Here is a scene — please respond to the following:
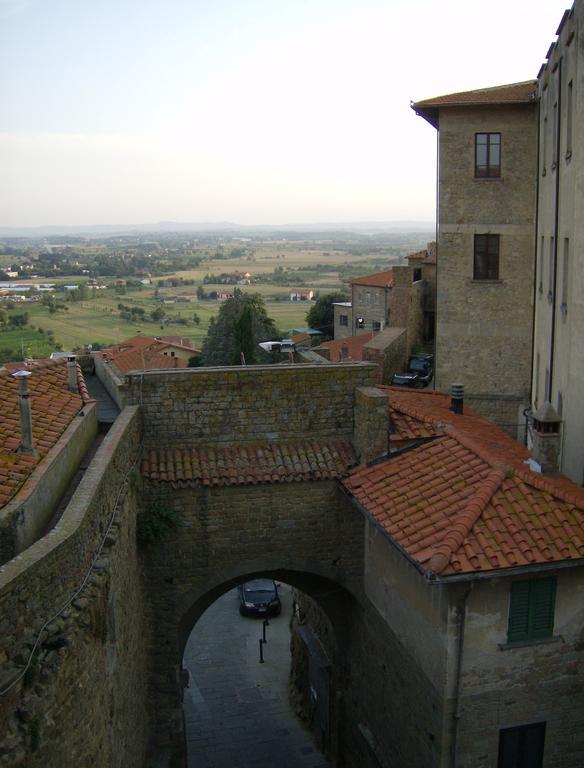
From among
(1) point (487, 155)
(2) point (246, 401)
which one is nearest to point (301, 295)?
(1) point (487, 155)

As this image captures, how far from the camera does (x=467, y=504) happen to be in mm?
10664

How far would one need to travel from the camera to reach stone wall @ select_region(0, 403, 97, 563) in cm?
786

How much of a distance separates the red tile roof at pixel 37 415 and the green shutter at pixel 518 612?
625cm

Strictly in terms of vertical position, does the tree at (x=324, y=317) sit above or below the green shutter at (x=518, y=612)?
below

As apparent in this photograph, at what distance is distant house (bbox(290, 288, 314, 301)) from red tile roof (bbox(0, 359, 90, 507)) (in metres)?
128

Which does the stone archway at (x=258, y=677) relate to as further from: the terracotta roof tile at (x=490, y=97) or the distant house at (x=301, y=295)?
the distant house at (x=301, y=295)

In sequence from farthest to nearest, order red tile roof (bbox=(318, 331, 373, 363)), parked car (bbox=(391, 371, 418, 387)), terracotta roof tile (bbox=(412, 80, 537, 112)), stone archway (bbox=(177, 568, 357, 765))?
red tile roof (bbox=(318, 331, 373, 363)), parked car (bbox=(391, 371, 418, 387)), terracotta roof tile (bbox=(412, 80, 537, 112)), stone archway (bbox=(177, 568, 357, 765))

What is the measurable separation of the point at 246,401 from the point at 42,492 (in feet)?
16.6

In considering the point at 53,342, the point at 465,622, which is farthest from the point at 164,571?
the point at 53,342

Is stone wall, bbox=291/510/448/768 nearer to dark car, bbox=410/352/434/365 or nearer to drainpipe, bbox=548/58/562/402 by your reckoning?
drainpipe, bbox=548/58/562/402

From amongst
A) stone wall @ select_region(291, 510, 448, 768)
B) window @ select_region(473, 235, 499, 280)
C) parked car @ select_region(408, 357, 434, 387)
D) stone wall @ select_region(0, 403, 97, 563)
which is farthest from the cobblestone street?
window @ select_region(473, 235, 499, 280)

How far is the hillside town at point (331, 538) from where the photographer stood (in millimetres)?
8508

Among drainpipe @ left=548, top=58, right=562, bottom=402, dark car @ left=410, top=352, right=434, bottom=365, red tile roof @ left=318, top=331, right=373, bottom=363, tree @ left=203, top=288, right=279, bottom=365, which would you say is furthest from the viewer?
tree @ left=203, top=288, right=279, bottom=365

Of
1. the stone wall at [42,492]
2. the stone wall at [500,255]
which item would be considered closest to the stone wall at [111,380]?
the stone wall at [42,492]
